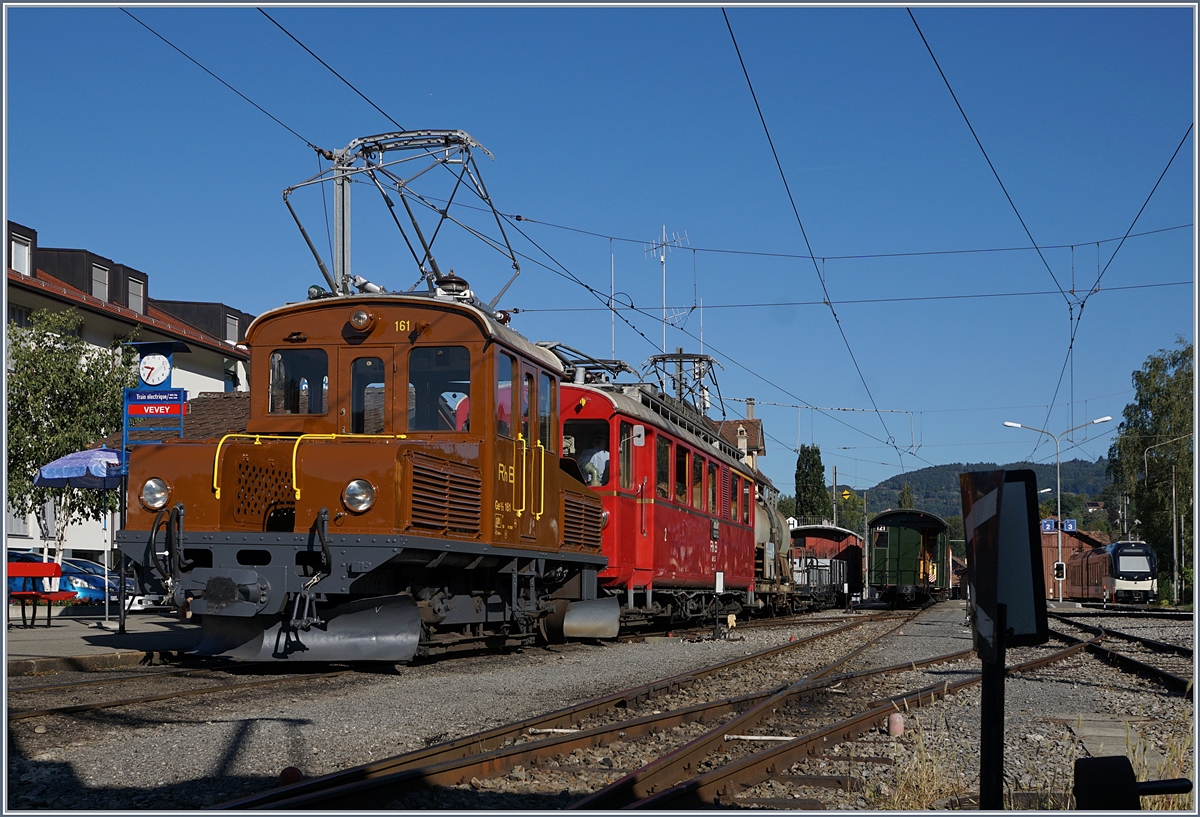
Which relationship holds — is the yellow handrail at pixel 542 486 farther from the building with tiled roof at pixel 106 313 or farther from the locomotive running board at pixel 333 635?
the building with tiled roof at pixel 106 313

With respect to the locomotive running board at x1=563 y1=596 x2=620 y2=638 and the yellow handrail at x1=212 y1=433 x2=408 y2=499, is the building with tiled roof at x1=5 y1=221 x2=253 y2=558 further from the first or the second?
the yellow handrail at x1=212 y1=433 x2=408 y2=499

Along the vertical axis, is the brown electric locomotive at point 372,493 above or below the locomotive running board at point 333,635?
above

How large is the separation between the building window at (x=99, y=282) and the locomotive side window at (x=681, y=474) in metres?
29.5

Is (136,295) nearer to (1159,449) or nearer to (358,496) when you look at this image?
(358,496)

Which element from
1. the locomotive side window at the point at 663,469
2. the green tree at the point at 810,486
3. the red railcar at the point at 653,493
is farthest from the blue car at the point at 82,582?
the green tree at the point at 810,486

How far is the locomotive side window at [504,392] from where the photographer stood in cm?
1121

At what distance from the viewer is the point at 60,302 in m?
32.3

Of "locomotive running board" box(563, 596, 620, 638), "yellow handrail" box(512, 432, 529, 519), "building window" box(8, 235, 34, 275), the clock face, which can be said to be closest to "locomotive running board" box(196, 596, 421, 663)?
"yellow handrail" box(512, 432, 529, 519)

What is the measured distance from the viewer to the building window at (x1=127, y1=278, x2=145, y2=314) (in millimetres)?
42469

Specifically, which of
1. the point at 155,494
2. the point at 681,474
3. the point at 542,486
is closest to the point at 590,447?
the point at 542,486

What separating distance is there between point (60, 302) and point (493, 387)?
25797 millimetres

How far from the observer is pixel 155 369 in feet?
49.4

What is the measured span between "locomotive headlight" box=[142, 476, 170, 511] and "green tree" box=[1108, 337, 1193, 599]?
52053 millimetres

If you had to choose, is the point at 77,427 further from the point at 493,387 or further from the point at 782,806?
the point at 782,806
